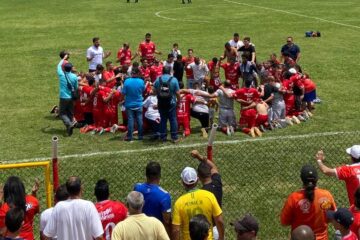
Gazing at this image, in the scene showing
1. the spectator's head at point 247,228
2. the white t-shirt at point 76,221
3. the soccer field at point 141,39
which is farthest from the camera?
the soccer field at point 141,39

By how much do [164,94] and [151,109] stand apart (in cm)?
114

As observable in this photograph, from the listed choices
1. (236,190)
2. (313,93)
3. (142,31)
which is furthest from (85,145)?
(142,31)

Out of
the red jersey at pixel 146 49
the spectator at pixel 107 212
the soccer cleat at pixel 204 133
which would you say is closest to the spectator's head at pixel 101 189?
the spectator at pixel 107 212

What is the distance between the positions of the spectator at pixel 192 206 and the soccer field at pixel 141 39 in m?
2.77

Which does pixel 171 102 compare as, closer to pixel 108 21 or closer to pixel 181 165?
pixel 181 165

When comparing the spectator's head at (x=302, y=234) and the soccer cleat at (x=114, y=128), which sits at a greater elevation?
the spectator's head at (x=302, y=234)

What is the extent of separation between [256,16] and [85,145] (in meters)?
29.1

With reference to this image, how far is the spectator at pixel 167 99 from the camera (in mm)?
15258

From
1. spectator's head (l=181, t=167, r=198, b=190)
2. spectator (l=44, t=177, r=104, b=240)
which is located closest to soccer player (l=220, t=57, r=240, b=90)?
spectator's head (l=181, t=167, r=198, b=190)

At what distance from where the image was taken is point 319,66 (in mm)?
25344

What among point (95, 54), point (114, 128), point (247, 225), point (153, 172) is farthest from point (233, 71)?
point (247, 225)

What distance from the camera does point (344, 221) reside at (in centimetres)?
687

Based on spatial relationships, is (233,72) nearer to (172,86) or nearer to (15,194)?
(172,86)

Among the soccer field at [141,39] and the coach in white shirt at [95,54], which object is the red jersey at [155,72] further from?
the soccer field at [141,39]
